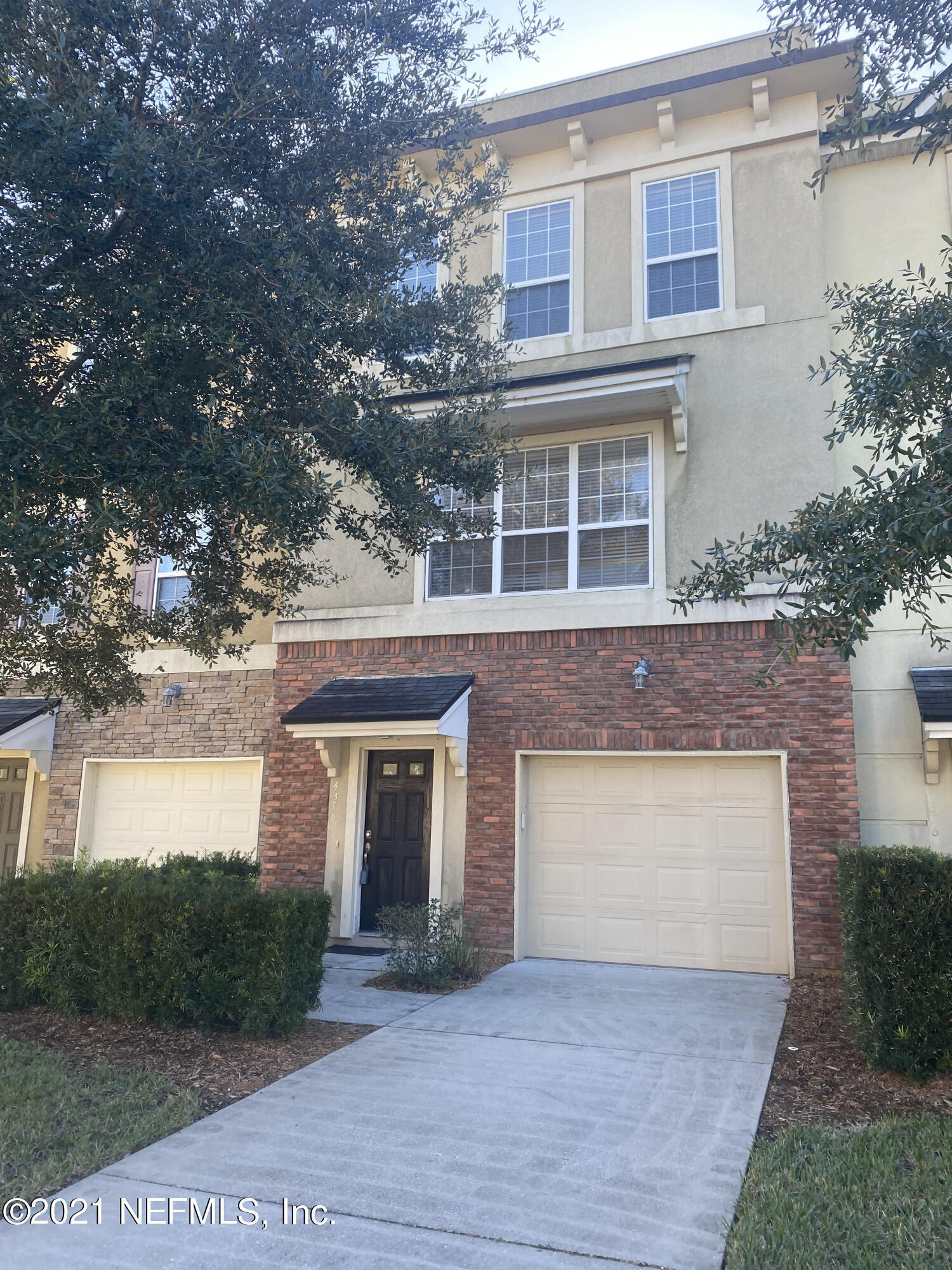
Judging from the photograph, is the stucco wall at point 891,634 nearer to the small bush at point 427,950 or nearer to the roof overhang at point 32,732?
the small bush at point 427,950

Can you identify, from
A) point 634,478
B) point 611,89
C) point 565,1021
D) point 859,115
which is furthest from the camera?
point 611,89

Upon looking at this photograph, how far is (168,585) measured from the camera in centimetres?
1275

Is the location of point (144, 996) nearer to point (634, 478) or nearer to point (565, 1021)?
point (565, 1021)

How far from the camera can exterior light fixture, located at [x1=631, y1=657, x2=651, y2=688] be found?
971cm

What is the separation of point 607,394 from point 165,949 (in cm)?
691

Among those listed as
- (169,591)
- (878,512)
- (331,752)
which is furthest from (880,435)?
(169,591)

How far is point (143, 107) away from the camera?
21.4 feet

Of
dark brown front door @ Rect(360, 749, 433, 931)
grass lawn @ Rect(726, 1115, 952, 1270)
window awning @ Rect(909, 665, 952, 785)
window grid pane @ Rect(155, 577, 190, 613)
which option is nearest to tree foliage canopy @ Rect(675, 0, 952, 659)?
grass lawn @ Rect(726, 1115, 952, 1270)

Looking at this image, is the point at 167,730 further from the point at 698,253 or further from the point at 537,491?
the point at 698,253

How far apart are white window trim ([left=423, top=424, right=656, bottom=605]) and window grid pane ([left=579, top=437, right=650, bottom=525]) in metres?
0.05

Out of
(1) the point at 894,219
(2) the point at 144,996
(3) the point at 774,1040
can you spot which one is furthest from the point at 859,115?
(2) the point at 144,996

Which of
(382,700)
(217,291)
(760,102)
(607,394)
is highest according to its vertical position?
(760,102)

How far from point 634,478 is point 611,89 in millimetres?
5081

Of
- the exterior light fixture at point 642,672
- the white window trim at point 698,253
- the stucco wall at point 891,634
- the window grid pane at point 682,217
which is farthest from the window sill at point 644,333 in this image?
the exterior light fixture at point 642,672
